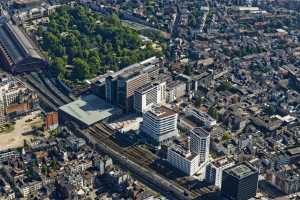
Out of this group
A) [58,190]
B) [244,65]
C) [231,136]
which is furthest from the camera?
[244,65]

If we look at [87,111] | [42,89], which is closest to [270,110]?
[87,111]

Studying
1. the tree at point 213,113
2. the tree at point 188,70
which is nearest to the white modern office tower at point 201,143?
the tree at point 213,113

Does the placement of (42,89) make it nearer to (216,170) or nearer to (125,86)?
(125,86)

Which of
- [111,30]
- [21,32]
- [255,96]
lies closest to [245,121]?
[255,96]

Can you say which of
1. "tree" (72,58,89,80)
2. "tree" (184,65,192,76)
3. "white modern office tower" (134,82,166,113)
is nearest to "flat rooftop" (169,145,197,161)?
"white modern office tower" (134,82,166,113)

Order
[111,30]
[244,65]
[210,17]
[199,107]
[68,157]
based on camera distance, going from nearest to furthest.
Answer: [68,157] → [199,107] → [244,65] → [111,30] → [210,17]

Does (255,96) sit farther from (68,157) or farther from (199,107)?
(68,157)

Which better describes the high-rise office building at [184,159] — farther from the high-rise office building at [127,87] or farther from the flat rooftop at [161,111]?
the high-rise office building at [127,87]

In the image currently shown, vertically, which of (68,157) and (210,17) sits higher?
(210,17)
